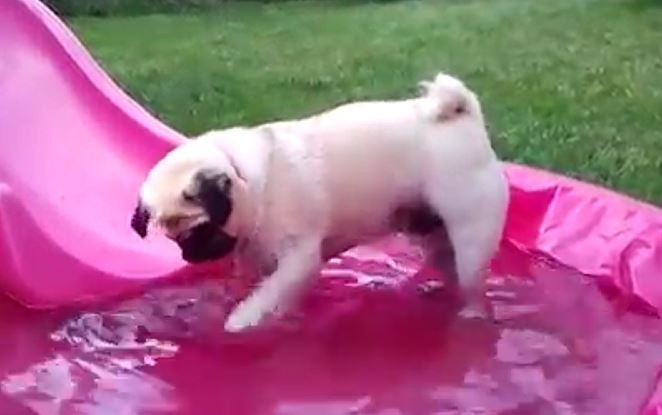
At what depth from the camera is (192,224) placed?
2.67 m

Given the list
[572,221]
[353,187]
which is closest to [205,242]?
[353,187]

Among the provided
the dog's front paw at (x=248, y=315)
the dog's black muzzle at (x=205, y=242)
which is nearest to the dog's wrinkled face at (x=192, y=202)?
the dog's black muzzle at (x=205, y=242)

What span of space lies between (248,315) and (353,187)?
309 mm

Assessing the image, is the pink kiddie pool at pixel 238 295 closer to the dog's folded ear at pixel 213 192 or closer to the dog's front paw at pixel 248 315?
the dog's front paw at pixel 248 315

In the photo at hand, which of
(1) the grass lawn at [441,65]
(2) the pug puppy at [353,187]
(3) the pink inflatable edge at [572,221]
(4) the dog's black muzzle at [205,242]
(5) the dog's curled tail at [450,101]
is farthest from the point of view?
(1) the grass lawn at [441,65]

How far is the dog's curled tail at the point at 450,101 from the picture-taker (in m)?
2.93

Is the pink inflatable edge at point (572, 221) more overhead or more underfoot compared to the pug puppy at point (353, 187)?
more underfoot

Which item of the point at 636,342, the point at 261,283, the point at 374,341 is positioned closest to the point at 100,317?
the point at 261,283

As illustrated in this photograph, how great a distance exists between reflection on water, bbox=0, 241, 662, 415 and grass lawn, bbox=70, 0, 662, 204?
1141 mm

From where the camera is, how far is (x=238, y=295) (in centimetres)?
309

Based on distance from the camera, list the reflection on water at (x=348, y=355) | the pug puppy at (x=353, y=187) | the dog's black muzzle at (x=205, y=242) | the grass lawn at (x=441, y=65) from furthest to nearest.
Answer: the grass lawn at (x=441, y=65) → the pug puppy at (x=353, y=187) → the dog's black muzzle at (x=205, y=242) → the reflection on water at (x=348, y=355)

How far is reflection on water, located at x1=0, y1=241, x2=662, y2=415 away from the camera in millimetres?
2568

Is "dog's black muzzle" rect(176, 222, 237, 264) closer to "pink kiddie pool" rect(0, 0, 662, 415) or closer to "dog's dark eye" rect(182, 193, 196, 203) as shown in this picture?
"dog's dark eye" rect(182, 193, 196, 203)

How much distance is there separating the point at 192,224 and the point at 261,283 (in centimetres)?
27
